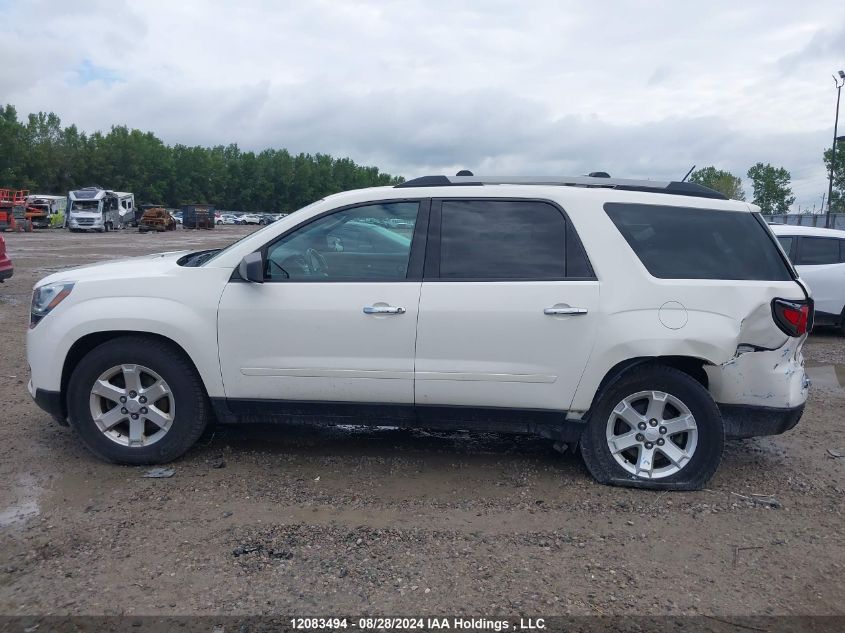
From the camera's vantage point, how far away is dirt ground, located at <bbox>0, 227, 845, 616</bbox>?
3.24 meters

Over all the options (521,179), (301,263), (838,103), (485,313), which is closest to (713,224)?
(521,179)

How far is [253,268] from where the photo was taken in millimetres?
4430

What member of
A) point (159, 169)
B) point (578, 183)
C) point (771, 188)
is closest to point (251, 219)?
point (159, 169)

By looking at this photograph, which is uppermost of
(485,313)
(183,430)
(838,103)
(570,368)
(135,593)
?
(838,103)

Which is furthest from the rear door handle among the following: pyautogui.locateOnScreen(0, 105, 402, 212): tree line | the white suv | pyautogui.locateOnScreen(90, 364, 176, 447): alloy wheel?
pyautogui.locateOnScreen(0, 105, 402, 212): tree line

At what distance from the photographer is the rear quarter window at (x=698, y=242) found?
445 cm

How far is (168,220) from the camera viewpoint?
55188 millimetres

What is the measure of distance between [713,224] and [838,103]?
33.6 meters

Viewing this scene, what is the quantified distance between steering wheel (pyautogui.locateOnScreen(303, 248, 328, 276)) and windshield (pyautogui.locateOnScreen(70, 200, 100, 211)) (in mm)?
48793

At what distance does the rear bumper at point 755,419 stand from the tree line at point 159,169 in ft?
196

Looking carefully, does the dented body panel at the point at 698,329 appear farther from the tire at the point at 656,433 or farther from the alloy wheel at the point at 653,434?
the alloy wheel at the point at 653,434

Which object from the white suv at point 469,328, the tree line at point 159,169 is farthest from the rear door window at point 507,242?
the tree line at point 159,169

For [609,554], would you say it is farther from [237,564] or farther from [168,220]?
[168,220]

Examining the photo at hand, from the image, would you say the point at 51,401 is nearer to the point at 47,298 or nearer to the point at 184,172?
the point at 47,298
